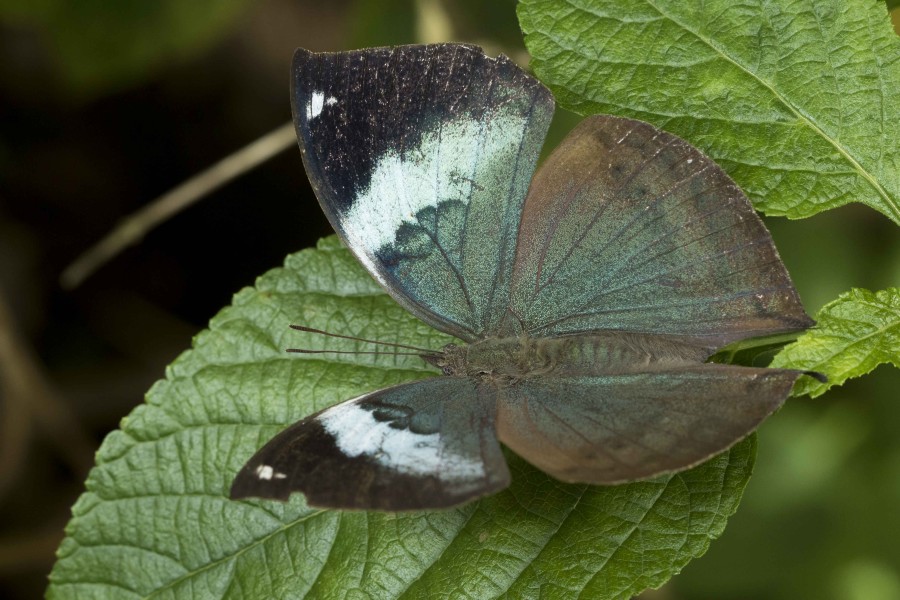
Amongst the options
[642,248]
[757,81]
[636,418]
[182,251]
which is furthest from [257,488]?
[182,251]

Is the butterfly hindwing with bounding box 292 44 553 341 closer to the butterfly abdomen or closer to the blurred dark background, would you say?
the butterfly abdomen

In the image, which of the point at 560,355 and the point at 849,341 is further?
the point at 560,355

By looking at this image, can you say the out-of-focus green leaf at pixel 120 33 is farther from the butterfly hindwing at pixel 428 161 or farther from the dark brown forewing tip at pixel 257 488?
the dark brown forewing tip at pixel 257 488

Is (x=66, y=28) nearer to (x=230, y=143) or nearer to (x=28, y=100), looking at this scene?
(x=28, y=100)

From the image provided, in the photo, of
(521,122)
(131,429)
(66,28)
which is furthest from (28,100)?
(521,122)

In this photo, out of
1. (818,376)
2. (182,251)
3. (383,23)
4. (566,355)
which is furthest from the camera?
(182,251)

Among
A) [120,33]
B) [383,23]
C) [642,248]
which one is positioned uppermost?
[120,33]

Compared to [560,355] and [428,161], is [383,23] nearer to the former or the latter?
[428,161]
